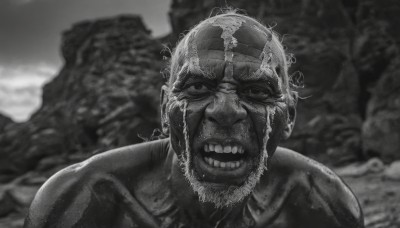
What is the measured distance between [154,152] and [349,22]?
10837 millimetres

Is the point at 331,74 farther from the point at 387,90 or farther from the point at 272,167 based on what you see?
the point at 272,167

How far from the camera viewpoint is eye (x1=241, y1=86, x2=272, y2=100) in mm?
1811

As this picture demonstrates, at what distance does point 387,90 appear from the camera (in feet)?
35.3

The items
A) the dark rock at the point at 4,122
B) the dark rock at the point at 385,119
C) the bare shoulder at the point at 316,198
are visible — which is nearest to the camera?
the bare shoulder at the point at 316,198

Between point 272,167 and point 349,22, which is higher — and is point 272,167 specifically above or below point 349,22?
above

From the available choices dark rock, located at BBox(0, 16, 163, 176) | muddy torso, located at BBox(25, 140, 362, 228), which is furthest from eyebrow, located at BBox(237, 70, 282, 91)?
dark rock, located at BBox(0, 16, 163, 176)

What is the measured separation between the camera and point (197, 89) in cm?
182

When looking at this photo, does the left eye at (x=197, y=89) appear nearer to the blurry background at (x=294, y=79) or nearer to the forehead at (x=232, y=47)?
the forehead at (x=232, y=47)

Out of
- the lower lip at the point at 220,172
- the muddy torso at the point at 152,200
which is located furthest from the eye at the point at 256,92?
the muddy torso at the point at 152,200

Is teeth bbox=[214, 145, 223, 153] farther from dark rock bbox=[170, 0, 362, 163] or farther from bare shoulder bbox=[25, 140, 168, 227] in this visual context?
dark rock bbox=[170, 0, 362, 163]

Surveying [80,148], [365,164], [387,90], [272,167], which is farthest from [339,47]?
[272,167]

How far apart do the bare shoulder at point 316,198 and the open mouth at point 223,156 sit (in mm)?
619

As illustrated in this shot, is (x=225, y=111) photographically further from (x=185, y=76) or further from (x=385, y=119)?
(x=385, y=119)

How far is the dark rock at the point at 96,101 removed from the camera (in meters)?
11.9
